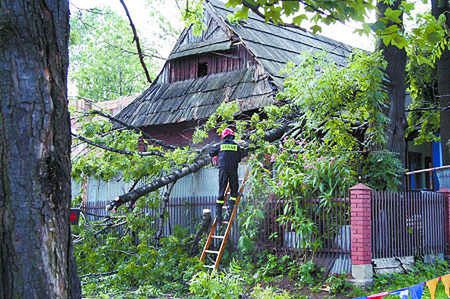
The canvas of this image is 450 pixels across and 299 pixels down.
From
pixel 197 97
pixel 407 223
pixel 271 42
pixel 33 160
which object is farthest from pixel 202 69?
pixel 33 160

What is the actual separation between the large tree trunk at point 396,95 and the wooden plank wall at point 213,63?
587 cm

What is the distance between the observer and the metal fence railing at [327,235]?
10445mm

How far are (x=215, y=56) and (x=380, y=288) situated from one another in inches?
434

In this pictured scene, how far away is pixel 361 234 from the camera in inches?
393

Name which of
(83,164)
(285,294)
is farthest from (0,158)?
(83,164)

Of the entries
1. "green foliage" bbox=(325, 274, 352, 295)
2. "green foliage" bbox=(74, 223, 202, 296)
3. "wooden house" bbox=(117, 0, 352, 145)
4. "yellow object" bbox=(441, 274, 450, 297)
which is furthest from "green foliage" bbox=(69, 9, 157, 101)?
"yellow object" bbox=(441, 274, 450, 297)

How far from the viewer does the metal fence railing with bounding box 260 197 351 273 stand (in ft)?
34.3

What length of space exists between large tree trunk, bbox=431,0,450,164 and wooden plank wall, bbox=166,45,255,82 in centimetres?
518

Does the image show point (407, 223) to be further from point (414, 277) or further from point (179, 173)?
point (179, 173)

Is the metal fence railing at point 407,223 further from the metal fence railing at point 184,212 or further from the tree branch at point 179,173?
the metal fence railing at point 184,212

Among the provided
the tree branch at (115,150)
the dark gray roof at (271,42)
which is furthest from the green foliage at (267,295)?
the dark gray roof at (271,42)

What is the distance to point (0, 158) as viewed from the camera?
3252 mm

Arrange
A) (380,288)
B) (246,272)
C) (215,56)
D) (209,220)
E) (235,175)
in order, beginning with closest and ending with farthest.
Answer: (380,288) < (246,272) < (235,175) < (209,220) < (215,56)

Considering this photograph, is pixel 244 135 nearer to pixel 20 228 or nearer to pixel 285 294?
pixel 285 294
